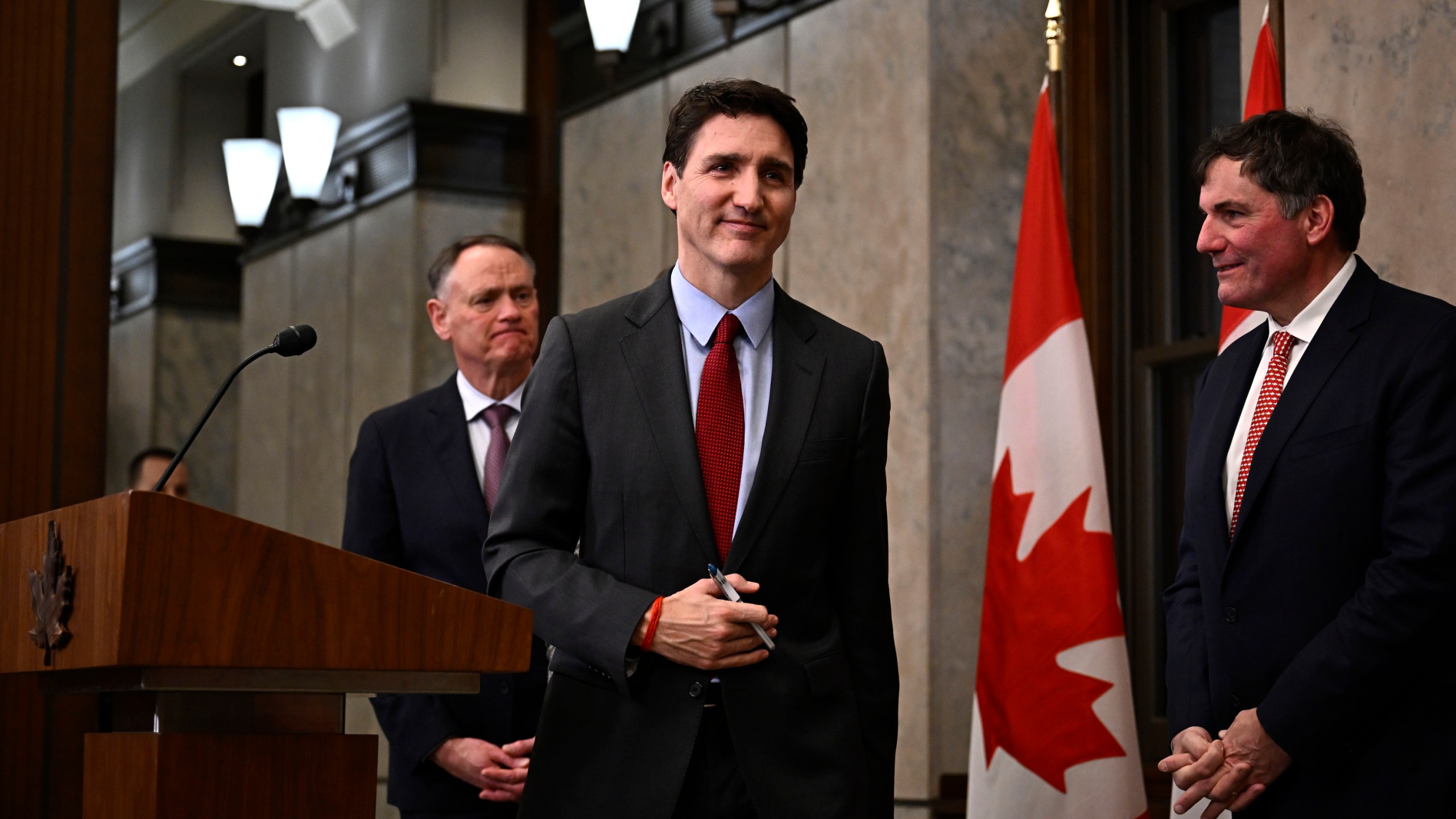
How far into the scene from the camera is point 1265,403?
2516mm

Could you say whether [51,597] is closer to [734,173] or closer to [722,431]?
[722,431]

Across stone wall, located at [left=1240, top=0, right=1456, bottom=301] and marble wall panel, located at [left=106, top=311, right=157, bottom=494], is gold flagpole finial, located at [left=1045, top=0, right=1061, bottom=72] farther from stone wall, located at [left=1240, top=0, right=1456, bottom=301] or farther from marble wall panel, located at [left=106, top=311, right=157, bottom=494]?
marble wall panel, located at [left=106, top=311, right=157, bottom=494]

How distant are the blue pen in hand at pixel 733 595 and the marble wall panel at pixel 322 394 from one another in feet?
17.4

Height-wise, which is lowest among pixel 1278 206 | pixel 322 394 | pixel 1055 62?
pixel 1278 206

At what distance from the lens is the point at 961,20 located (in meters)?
4.46

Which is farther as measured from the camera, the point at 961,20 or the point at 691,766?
the point at 961,20

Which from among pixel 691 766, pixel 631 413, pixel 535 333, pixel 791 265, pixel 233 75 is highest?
pixel 233 75

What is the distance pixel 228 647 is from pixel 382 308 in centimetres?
530

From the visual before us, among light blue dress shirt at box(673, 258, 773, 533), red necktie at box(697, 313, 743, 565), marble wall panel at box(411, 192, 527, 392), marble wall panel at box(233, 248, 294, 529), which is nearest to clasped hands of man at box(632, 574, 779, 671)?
red necktie at box(697, 313, 743, 565)

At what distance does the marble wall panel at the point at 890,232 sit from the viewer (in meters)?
4.31

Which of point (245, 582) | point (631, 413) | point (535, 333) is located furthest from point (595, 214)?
point (245, 582)

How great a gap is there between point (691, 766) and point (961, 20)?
3.00 m

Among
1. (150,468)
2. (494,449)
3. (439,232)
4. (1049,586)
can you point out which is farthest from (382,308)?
(1049,586)

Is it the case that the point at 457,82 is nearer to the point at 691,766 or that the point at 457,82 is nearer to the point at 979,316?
the point at 979,316
